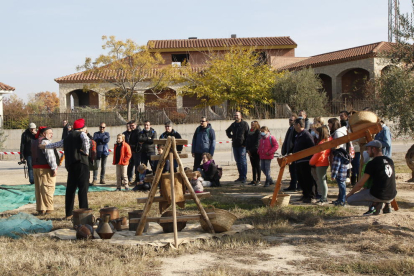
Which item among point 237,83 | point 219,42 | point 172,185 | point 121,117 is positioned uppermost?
point 219,42

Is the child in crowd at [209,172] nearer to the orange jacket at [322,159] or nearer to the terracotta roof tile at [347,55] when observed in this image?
the orange jacket at [322,159]

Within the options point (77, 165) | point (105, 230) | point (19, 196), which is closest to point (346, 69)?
point (19, 196)

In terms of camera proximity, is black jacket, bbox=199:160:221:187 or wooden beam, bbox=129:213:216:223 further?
black jacket, bbox=199:160:221:187

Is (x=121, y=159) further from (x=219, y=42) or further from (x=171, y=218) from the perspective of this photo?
(x=219, y=42)

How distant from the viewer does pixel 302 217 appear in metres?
8.32

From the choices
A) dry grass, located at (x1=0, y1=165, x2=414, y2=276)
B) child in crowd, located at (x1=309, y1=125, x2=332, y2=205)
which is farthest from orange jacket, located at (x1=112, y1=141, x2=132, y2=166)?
child in crowd, located at (x1=309, y1=125, x2=332, y2=205)

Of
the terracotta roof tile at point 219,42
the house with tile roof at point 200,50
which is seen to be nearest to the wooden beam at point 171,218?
the house with tile roof at point 200,50

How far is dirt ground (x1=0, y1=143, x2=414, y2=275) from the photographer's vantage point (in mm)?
5523

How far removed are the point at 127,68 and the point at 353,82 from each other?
1832cm

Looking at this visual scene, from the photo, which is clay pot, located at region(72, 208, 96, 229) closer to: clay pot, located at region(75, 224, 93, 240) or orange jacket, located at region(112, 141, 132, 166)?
clay pot, located at region(75, 224, 93, 240)

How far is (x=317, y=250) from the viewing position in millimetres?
6324

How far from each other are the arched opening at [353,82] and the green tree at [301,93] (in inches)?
276

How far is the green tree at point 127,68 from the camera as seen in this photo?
30.9 m

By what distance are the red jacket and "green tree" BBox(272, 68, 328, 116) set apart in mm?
17725
